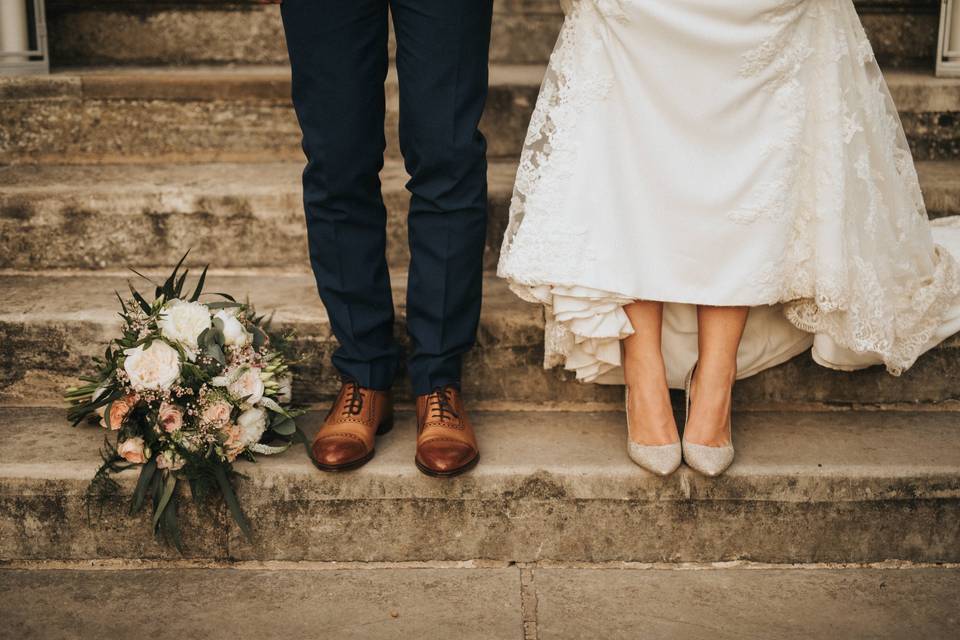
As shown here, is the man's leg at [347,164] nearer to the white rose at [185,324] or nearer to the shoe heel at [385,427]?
the shoe heel at [385,427]

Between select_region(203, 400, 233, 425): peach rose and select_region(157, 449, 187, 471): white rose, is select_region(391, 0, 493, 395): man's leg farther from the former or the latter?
select_region(157, 449, 187, 471): white rose

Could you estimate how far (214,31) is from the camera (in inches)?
140

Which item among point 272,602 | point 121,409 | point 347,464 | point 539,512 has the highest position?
point 121,409

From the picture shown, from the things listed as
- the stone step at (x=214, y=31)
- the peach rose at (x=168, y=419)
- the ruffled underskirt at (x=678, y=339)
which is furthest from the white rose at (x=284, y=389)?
the stone step at (x=214, y=31)

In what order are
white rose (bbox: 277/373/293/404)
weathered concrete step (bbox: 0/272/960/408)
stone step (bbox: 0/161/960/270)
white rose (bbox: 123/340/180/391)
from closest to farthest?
white rose (bbox: 123/340/180/391), white rose (bbox: 277/373/293/404), weathered concrete step (bbox: 0/272/960/408), stone step (bbox: 0/161/960/270)

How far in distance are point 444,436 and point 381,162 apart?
675 mm

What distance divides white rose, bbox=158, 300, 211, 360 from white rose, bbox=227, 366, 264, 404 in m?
0.11

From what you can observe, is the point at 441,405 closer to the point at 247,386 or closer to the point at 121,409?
the point at 247,386

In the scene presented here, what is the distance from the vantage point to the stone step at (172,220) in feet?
9.03

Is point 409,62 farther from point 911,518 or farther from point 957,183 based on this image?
point 957,183

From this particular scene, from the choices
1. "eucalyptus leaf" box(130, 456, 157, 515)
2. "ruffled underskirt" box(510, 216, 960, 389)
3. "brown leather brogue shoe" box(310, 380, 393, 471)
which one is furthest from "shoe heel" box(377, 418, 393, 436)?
"eucalyptus leaf" box(130, 456, 157, 515)

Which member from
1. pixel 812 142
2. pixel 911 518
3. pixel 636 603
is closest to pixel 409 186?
pixel 812 142

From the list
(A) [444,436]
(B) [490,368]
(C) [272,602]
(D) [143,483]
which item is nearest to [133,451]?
(D) [143,483]

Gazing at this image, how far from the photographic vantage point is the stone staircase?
6.59 ft
